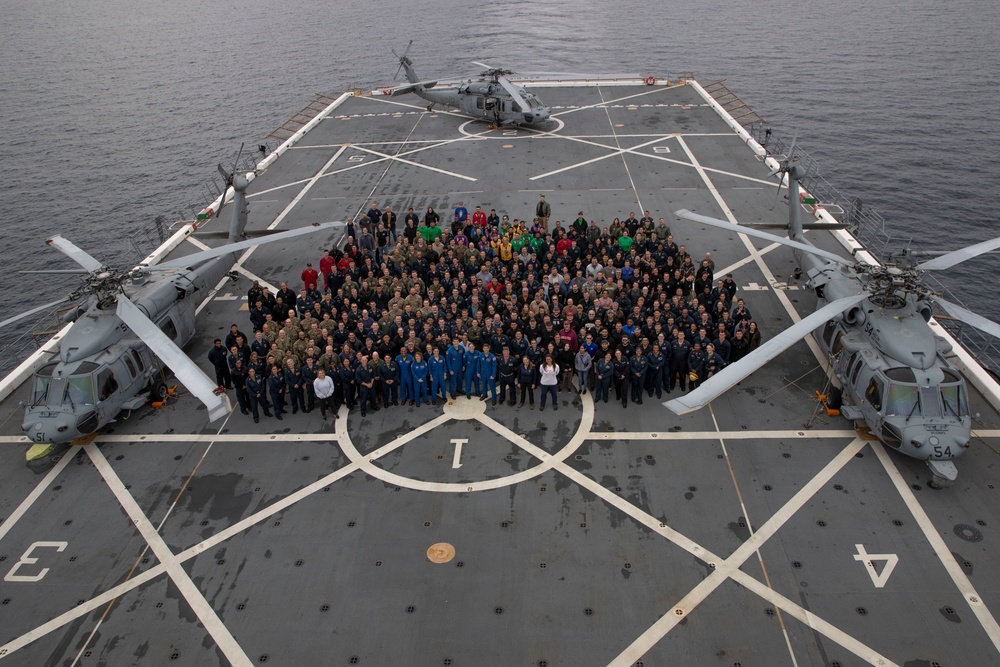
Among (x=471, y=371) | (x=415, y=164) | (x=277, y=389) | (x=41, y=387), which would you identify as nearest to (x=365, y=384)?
(x=277, y=389)

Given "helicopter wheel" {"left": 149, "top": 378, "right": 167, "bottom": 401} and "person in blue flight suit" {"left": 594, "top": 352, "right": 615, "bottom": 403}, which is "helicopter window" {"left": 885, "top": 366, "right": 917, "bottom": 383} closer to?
"person in blue flight suit" {"left": 594, "top": 352, "right": 615, "bottom": 403}

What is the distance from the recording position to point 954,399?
14508 millimetres

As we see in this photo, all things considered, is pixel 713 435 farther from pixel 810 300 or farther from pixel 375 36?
pixel 375 36

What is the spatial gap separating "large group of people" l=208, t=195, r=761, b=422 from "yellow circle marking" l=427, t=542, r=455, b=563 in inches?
190

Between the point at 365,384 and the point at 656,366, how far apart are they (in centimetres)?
743

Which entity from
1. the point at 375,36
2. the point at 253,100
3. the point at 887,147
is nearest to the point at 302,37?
the point at 375,36

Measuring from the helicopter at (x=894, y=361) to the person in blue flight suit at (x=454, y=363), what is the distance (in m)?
6.22

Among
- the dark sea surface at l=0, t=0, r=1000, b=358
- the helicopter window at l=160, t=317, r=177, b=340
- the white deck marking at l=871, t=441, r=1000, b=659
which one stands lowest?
the dark sea surface at l=0, t=0, r=1000, b=358

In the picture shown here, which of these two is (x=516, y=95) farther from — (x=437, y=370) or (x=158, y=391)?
(x=158, y=391)

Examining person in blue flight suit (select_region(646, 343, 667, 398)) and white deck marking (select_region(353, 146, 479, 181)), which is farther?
white deck marking (select_region(353, 146, 479, 181))

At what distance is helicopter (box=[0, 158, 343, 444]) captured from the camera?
603 inches

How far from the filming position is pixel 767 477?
14.9 metres

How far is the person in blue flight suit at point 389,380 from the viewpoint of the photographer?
55.4 feet

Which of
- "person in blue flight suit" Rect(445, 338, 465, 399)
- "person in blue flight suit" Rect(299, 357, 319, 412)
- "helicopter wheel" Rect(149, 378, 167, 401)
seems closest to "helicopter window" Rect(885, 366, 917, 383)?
"person in blue flight suit" Rect(445, 338, 465, 399)
